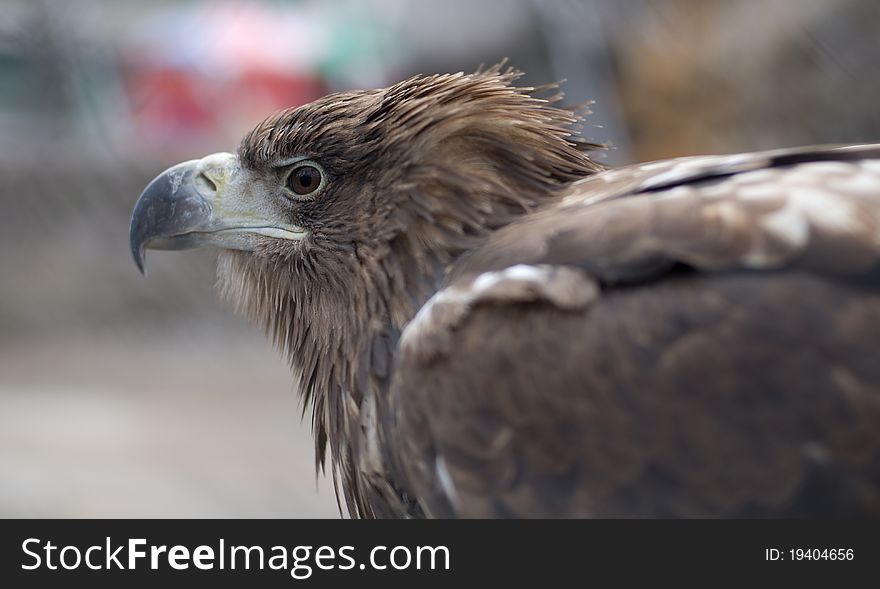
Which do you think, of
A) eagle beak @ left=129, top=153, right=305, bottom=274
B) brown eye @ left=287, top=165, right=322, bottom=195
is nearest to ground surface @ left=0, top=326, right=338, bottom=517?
eagle beak @ left=129, top=153, right=305, bottom=274

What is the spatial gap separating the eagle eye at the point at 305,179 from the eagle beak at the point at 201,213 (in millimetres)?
107

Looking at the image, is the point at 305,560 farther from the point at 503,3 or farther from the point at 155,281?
the point at 503,3

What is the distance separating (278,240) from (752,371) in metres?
1.33

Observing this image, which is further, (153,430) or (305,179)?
(153,430)

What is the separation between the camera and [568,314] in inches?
86.0

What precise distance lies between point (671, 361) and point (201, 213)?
1.39 m

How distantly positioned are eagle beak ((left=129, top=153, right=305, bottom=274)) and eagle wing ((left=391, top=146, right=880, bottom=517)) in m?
0.77

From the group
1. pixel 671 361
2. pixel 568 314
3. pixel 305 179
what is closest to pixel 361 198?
pixel 305 179

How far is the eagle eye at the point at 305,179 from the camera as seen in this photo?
281 cm

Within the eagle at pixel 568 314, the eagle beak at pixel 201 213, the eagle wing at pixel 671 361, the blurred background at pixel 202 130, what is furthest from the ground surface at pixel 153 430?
the eagle wing at pixel 671 361

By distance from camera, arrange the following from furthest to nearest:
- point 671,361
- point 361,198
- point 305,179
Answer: point 305,179, point 361,198, point 671,361

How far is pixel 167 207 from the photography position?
2.94 meters

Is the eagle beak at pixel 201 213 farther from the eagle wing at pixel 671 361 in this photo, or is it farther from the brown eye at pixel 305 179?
the eagle wing at pixel 671 361

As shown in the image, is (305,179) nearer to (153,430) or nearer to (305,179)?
(305,179)
